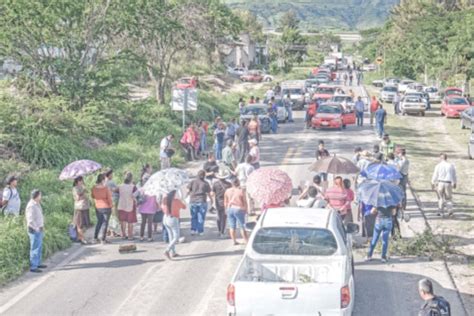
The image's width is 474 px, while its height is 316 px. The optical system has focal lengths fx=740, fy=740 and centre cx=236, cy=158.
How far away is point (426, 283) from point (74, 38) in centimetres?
2304

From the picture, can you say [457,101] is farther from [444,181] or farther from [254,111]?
[444,181]

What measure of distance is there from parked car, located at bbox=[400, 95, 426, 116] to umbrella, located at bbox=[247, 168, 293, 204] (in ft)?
99.0

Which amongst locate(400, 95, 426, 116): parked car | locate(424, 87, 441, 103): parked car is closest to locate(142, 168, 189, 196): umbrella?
locate(400, 95, 426, 116): parked car

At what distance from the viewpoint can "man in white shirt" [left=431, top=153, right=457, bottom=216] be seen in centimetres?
1828

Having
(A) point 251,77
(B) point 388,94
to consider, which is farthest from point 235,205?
(A) point 251,77

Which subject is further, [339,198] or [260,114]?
[260,114]

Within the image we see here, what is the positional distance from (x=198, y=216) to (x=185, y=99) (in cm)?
1112

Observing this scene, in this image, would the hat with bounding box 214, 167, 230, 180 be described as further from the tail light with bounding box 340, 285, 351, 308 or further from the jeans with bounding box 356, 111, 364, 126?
the jeans with bounding box 356, 111, 364, 126

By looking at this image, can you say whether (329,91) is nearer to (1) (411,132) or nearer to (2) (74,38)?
(1) (411,132)

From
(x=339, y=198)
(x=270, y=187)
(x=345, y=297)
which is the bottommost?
(x=345, y=297)

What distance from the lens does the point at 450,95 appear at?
154 ft

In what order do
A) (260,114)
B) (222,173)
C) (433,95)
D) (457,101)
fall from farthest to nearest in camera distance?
1. (433,95)
2. (457,101)
3. (260,114)
4. (222,173)

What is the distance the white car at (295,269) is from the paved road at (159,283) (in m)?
1.39

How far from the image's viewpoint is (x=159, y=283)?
44.4ft
